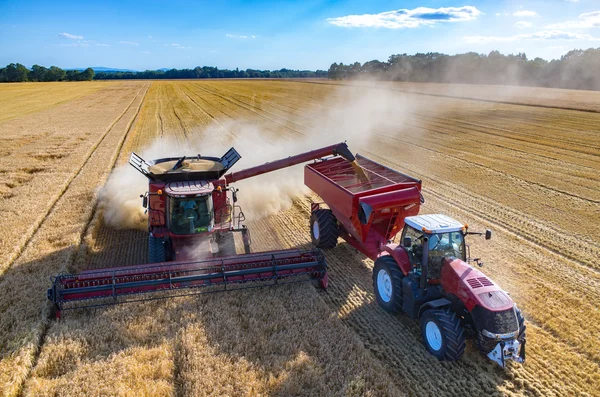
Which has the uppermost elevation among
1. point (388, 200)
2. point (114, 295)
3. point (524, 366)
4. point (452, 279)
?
point (388, 200)

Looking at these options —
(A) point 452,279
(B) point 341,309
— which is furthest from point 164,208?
(A) point 452,279

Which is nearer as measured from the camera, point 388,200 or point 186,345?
point 186,345

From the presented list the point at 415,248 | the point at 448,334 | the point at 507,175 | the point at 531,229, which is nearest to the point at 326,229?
the point at 415,248

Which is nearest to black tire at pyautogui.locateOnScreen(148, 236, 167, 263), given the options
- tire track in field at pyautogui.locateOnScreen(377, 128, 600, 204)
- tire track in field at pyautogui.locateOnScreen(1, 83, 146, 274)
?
tire track in field at pyautogui.locateOnScreen(1, 83, 146, 274)

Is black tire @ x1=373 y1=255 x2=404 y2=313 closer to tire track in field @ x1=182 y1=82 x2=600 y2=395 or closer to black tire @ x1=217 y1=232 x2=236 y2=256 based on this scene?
tire track in field @ x1=182 y1=82 x2=600 y2=395

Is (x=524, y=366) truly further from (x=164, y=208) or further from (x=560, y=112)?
(x=560, y=112)

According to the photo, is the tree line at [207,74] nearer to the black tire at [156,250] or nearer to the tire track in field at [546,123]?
the tire track in field at [546,123]

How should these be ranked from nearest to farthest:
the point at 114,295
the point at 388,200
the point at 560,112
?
the point at 114,295 → the point at 388,200 → the point at 560,112
